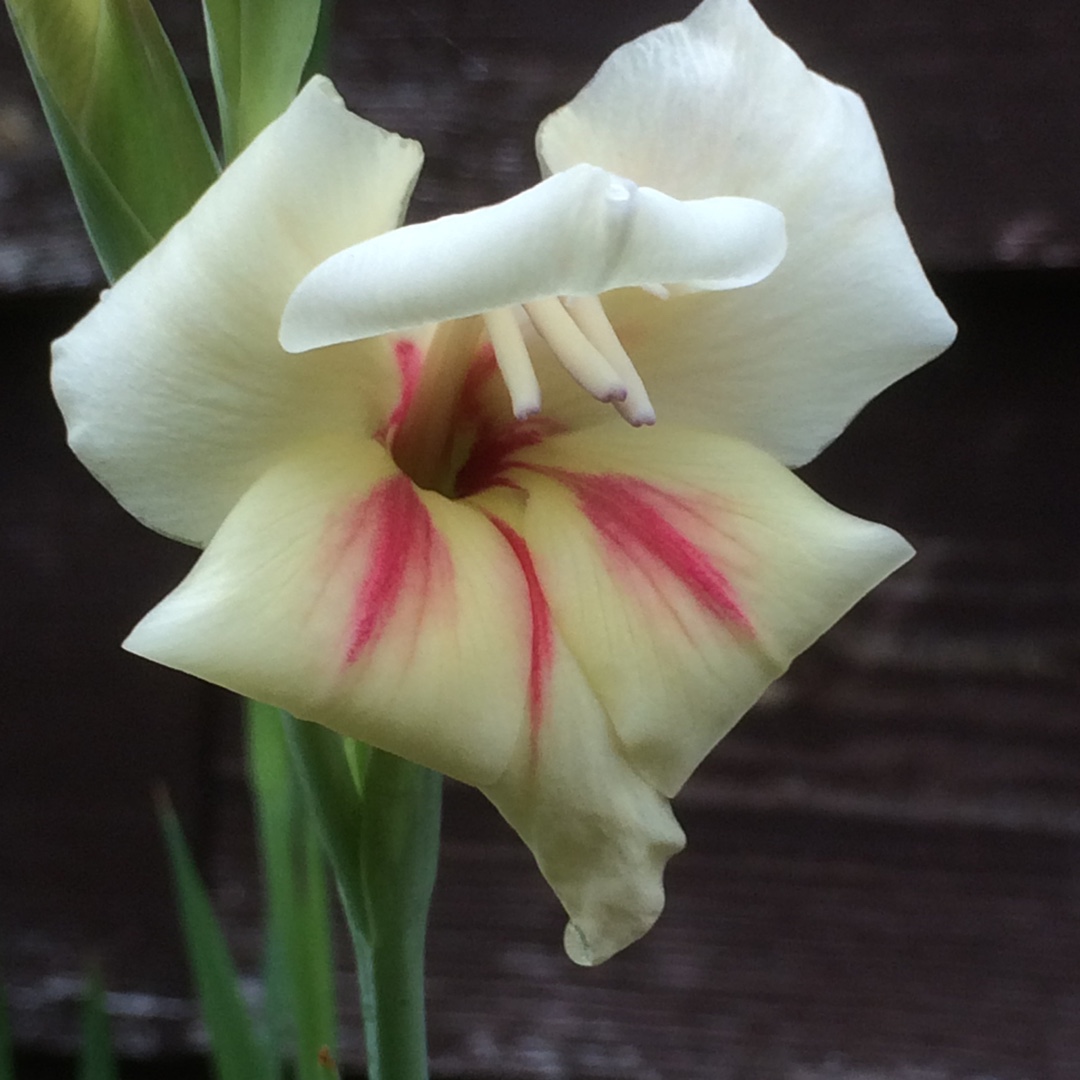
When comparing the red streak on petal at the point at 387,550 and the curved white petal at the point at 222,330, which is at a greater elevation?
Answer: the curved white petal at the point at 222,330

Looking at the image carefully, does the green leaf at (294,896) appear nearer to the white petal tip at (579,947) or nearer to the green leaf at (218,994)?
the green leaf at (218,994)

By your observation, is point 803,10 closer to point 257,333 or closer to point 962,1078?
point 257,333

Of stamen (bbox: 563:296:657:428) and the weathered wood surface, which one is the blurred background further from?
stamen (bbox: 563:296:657:428)

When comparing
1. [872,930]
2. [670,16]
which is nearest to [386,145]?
[670,16]

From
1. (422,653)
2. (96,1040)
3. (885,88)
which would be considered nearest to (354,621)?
(422,653)

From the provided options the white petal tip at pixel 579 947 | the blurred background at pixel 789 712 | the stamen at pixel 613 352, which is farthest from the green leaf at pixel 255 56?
the blurred background at pixel 789 712

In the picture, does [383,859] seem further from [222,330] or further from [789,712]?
[789,712]

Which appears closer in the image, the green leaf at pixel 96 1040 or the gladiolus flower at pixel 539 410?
the gladiolus flower at pixel 539 410
